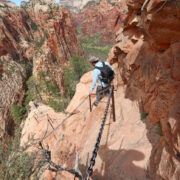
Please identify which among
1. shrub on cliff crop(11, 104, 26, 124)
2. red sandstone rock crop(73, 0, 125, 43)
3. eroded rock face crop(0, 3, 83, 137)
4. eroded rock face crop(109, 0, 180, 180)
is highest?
red sandstone rock crop(73, 0, 125, 43)

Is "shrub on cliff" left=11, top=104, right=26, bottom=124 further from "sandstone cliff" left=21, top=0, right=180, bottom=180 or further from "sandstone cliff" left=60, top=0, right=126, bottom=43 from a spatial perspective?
"sandstone cliff" left=60, top=0, right=126, bottom=43

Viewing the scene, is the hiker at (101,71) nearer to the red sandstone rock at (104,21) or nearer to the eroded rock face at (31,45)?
the eroded rock face at (31,45)

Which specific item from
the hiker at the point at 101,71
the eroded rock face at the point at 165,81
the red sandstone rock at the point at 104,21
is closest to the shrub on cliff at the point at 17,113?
the hiker at the point at 101,71

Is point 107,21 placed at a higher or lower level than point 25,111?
higher

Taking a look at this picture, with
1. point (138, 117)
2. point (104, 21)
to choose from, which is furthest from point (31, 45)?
point (104, 21)

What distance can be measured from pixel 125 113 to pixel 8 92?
24.1m

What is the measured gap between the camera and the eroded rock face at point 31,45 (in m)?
23.5

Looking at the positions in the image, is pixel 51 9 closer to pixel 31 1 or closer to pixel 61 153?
pixel 31 1

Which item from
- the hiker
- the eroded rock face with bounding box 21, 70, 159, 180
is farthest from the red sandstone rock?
the hiker

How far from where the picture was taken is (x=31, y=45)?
30656 mm

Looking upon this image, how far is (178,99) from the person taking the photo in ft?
6.70

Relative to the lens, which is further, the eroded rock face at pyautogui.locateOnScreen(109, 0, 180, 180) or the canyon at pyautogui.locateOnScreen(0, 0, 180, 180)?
the canyon at pyautogui.locateOnScreen(0, 0, 180, 180)

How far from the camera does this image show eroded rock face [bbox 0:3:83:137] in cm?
2348

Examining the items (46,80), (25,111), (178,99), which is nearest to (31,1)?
(46,80)
